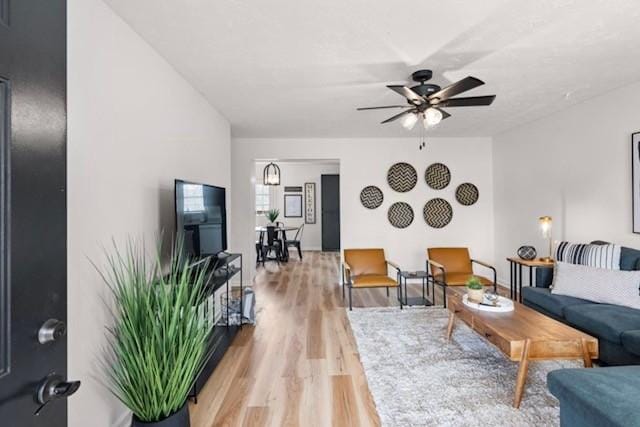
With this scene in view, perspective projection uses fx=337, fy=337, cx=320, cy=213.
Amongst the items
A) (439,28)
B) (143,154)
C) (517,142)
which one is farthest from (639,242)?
(143,154)

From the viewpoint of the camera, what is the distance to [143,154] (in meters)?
2.27

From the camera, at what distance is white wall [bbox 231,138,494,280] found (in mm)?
5719

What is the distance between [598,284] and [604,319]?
0.53 metres

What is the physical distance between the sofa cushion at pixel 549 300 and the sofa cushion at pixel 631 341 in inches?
23.9

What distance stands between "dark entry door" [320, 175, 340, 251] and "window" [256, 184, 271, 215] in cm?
164

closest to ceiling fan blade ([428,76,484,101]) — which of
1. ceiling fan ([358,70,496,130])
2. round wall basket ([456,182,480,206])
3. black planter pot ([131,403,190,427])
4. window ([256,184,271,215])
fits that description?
ceiling fan ([358,70,496,130])

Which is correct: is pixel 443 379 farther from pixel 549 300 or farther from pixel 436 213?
pixel 436 213

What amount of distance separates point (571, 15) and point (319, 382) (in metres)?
2.97

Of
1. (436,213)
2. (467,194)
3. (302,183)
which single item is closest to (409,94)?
(436,213)

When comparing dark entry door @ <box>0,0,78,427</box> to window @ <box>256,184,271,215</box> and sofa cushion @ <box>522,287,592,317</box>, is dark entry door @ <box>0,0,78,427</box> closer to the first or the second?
sofa cushion @ <box>522,287,592,317</box>

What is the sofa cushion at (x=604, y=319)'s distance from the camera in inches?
95.5

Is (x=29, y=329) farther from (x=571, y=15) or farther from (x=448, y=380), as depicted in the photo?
(x=571, y=15)

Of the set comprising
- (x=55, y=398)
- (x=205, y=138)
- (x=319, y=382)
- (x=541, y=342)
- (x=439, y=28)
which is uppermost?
(x=439, y=28)

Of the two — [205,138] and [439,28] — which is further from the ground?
[439,28]
